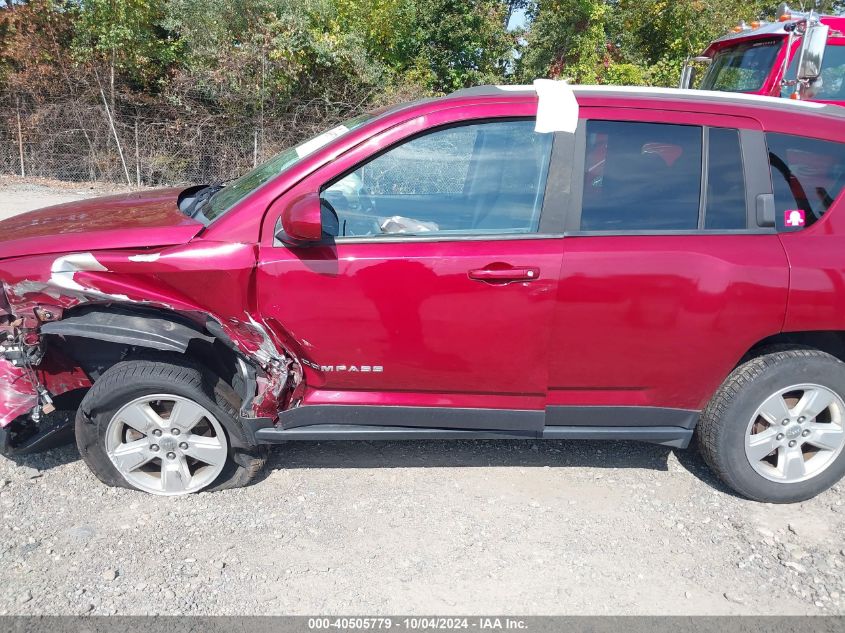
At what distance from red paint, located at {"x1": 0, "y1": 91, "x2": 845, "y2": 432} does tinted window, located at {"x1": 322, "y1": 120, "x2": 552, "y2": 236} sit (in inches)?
3.4

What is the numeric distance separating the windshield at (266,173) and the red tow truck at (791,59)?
6.12m

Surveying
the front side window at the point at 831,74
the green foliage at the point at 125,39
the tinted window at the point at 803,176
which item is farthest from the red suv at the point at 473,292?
the green foliage at the point at 125,39

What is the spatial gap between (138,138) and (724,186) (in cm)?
1255

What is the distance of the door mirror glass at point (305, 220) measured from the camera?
2836 millimetres

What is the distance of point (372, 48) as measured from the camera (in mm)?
17500

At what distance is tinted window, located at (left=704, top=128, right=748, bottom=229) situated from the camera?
10.2 feet

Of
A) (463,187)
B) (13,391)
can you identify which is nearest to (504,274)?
(463,187)

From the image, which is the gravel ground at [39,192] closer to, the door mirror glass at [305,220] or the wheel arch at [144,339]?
the wheel arch at [144,339]

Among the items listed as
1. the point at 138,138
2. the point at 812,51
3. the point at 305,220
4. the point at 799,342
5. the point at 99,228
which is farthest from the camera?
the point at 138,138

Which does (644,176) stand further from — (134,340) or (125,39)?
(125,39)

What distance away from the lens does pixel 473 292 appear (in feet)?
9.83

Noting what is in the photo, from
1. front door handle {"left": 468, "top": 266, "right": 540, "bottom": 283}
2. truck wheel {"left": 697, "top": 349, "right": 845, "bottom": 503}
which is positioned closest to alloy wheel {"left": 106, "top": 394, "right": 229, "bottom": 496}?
front door handle {"left": 468, "top": 266, "right": 540, "bottom": 283}

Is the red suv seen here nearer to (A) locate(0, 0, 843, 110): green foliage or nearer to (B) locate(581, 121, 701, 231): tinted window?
(B) locate(581, 121, 701, 231): tinted window

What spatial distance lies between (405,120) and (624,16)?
62.3 ft
